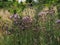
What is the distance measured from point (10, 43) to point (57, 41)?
813mm

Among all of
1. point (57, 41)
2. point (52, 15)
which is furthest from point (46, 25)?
point (57, 41)

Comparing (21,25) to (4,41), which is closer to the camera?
(21,25)

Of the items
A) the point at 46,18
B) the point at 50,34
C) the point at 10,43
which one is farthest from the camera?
the point at 46,18

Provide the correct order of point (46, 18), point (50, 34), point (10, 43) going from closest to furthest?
1. point (50, 34)
2. point (10, 43)
3. point (46, 18)

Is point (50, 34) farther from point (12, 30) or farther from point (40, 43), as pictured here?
point (12, 30)

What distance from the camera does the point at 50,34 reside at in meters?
A: 4.86

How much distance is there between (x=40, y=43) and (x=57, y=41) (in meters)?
0.31

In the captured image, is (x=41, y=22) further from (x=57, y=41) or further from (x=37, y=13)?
(x=57, y=41)

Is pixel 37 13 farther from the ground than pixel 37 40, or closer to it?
farther from the ground

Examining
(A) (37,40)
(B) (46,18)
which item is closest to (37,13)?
(B) (46,18)

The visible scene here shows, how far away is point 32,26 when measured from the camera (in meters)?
5.13

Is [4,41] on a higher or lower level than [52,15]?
lower

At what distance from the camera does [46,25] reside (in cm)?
532

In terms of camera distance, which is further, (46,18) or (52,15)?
(46,18)
